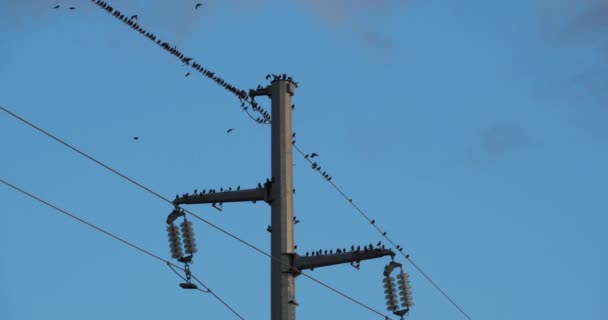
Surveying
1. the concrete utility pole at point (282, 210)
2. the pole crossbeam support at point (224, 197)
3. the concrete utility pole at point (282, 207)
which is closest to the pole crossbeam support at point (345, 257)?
the concrete utility pole at point (282, 207)

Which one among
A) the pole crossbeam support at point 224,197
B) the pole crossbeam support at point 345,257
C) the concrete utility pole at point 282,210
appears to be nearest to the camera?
the concrete utility pole at point 282,210

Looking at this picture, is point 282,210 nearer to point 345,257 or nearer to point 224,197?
point 224,197

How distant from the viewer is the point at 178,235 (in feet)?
84.8

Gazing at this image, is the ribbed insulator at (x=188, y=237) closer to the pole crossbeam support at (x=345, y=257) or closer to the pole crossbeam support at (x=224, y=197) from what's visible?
the pole crossbeam support at (x=224, y=197)

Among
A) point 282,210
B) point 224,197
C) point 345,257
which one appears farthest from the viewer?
point 224,197

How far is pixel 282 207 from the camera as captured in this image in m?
25.4

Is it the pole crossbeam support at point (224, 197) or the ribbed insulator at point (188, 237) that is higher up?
the pole crossbeam support at point (224, 197)

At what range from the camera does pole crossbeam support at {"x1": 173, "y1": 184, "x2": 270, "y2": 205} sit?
26.0 metres

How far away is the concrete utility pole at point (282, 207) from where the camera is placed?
981 inches

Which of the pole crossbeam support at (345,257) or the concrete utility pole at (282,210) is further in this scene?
the pole crossbeam support at (345,257)

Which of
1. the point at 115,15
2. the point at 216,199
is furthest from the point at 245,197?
the point at 115,15

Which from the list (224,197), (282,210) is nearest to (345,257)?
(282,210)

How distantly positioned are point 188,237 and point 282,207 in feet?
7.46

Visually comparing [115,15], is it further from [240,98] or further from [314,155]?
[314,155]
